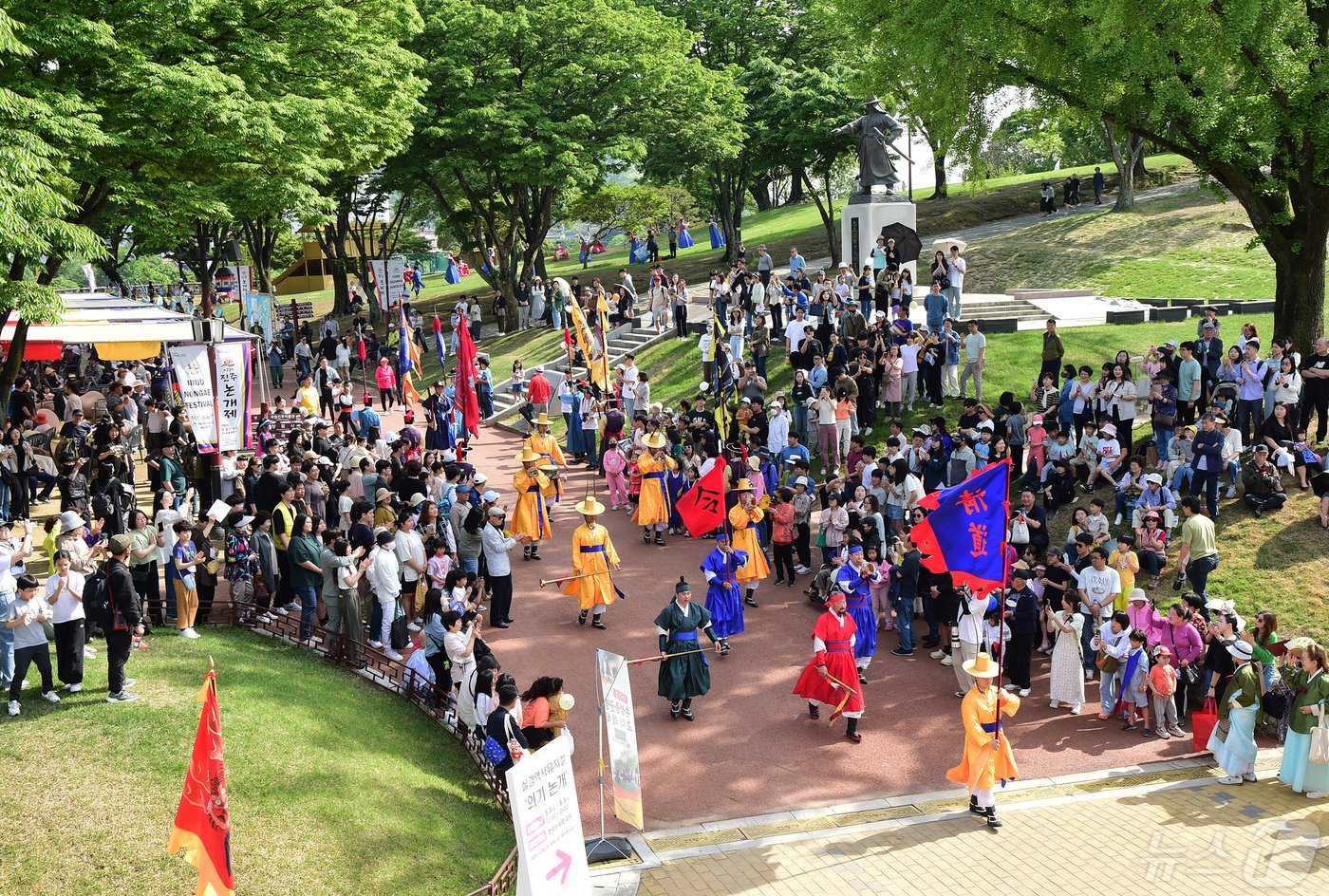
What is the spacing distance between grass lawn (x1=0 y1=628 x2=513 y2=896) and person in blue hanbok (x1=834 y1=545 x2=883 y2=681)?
197 inches

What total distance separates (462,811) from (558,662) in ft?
13.2

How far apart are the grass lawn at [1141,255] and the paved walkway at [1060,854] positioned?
71.9ft

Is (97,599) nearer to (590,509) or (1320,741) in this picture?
(590,509)

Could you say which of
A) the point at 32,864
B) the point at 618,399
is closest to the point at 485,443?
the point at 618,399

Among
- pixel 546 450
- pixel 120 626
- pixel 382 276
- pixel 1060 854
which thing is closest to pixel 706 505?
pixel 546 450

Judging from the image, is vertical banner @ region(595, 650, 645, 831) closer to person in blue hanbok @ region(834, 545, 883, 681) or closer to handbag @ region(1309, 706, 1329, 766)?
person in blue hanbok @ region(834, 545, 883, 681)

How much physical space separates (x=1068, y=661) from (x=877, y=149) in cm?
1929

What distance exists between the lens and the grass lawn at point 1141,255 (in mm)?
31969

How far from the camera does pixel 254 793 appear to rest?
10156 millimetres

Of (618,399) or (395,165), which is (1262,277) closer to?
(618,399)

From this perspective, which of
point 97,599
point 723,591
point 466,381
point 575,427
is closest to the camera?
point 97,599

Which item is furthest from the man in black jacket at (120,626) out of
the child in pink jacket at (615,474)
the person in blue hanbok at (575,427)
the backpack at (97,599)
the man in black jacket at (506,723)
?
the person in blue hanbok at (575,427)

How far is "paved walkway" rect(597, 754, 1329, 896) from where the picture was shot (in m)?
10.0

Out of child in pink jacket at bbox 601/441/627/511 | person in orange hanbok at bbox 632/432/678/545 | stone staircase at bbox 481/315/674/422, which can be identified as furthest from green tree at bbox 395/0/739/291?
person in orange hanbok at bbox 632/432/678/545
